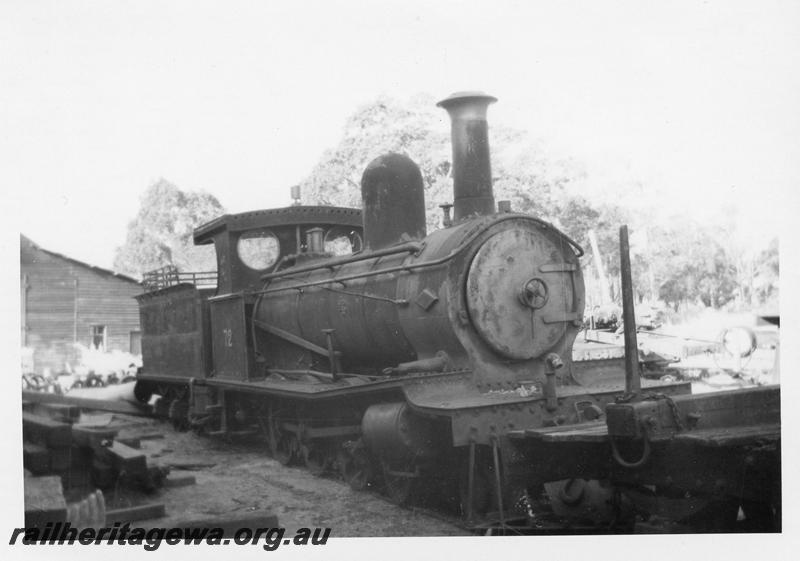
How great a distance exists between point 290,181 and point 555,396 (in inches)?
184

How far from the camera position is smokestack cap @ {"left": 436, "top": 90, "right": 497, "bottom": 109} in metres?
6.67

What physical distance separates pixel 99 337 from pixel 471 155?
23.2 ft

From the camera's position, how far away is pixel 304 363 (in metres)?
8.33

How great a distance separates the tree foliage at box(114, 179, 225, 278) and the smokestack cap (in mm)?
2896

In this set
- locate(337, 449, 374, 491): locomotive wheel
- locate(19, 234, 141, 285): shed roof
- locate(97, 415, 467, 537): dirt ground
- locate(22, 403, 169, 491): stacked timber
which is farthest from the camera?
locate(337, 449, 374, 491): locomotive wheel

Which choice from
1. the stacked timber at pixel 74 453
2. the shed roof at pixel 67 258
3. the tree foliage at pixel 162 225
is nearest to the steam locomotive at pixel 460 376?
the tree foliage at pixel 162 225

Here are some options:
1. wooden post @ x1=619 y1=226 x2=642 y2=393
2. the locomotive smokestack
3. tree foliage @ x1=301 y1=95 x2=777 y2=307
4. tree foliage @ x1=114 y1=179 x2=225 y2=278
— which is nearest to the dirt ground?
wooden post @ x1=619 y1=226 x2=642 y2=393

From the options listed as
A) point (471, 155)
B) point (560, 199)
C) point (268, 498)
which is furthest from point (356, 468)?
point (560, 199)

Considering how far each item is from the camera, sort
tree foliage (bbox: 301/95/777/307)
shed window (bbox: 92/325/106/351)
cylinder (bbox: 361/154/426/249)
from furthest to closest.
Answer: shed window (bbox: 92/325/106/351)
cylinder (bbox: 361/154/426/249)
tree foliage (bbox: 301/95/777/307)

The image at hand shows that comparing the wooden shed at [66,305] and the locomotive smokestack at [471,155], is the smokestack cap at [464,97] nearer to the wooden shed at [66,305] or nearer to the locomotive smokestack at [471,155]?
the locomotive smokestack at [471,155]

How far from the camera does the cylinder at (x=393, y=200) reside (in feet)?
23.9

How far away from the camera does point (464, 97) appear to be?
6.73 metres

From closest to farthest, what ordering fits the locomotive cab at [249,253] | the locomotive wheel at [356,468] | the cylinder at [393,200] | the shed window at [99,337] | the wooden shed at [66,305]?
the wooden shed at [66,305] → the locomotive wheel at [356,468] → the cylinder at [393,200] → the locomotive cab at [249,253] → the shed window at [99,337]

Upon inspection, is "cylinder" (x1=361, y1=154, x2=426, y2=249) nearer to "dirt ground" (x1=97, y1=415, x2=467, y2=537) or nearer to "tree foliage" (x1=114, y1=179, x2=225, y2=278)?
"tree foliage" (x1=114, y1=179, x2=225, y2=278)
